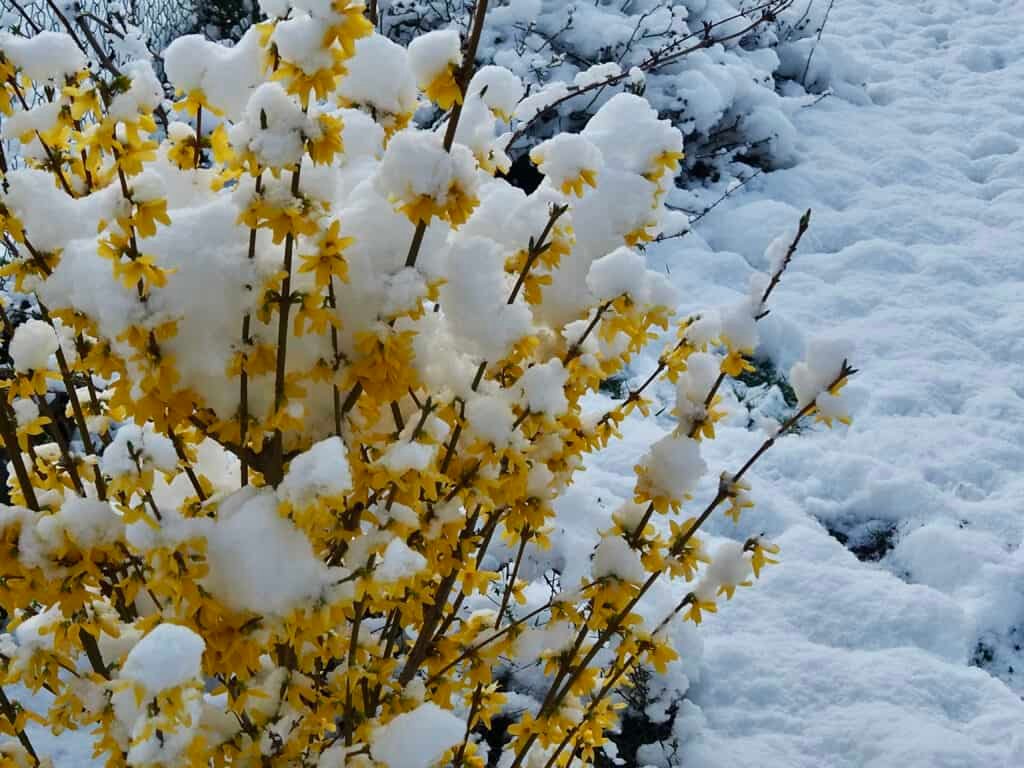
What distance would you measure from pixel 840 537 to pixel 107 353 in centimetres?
274

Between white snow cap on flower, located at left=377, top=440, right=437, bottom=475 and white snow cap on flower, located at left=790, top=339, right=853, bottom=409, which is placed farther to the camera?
white snow cap on flower, located at left=790, top=339, right=853, bottom=409

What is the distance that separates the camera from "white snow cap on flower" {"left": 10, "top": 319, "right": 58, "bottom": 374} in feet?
4.11

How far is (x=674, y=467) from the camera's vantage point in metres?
1.42

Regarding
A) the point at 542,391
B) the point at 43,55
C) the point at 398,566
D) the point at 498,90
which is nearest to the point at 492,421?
the point at 542,391

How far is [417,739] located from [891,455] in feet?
9.23

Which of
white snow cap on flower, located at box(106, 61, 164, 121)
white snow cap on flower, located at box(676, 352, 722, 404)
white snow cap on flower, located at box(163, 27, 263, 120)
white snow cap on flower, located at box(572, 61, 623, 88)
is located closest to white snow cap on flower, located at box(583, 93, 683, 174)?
white snow cap on flower, located at box(572, 61, 623, 88)

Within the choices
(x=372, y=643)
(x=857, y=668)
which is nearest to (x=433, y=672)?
(x=372, y=643)

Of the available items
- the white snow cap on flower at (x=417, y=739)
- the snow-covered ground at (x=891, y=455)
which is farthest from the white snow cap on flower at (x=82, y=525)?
the snow-covered ground at (x=891, y=455)

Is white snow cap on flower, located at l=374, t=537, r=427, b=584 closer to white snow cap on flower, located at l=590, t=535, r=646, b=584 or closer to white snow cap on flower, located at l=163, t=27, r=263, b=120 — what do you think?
white snow cap on flower, located at l=590, t=535, r=646, b=584

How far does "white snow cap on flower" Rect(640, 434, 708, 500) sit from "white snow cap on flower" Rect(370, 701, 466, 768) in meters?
0.48

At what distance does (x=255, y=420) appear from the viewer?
116cm

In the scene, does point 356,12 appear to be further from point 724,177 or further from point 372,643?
point 724,177

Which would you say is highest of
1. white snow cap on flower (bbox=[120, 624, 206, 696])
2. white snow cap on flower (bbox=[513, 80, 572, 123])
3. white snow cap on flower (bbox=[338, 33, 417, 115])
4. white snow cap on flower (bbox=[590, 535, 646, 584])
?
white snow cap on flower (bbox=[513, 80, 572, 123])

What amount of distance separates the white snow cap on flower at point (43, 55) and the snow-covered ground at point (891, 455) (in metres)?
2.12
